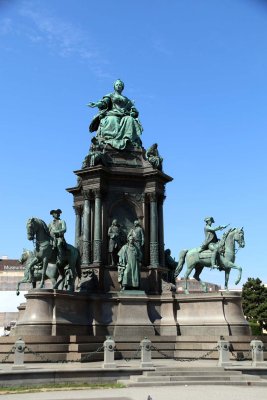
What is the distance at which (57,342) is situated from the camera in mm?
22297

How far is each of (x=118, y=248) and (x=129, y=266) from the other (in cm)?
185

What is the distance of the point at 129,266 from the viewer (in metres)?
26.3

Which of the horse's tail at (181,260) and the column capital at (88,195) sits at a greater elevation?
the column capital at (88,195)

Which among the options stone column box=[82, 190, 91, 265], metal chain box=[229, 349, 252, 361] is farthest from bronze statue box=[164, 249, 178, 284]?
metal chain box=[229, 349, 252, 361]

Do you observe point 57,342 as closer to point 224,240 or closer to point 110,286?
point 110,286

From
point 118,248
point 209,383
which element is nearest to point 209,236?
point 118,248

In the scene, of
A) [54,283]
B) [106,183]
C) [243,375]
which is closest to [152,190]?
[106,183]

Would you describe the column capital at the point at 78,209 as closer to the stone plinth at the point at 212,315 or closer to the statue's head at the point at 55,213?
the statue's head at the point at 55,213

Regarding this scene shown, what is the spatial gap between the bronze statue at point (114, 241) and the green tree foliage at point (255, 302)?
4280 centimetres

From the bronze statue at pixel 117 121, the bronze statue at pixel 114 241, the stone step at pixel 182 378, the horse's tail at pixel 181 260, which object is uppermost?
the bronze statue at pixel 117 121

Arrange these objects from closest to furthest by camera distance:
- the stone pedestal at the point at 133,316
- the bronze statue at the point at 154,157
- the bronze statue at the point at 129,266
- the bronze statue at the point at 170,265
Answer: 1. the stone pedestal at the point at 133,316
2. the bronze statue at the point at 129,266
3. the bronze statue at the point at 154,157
4. the bronze statue at the point at 170,265

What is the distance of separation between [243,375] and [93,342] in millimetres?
7518

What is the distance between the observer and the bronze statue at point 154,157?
96.8ft

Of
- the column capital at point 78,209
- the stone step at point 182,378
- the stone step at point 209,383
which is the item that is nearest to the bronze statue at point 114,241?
the column capital at point 78,209
